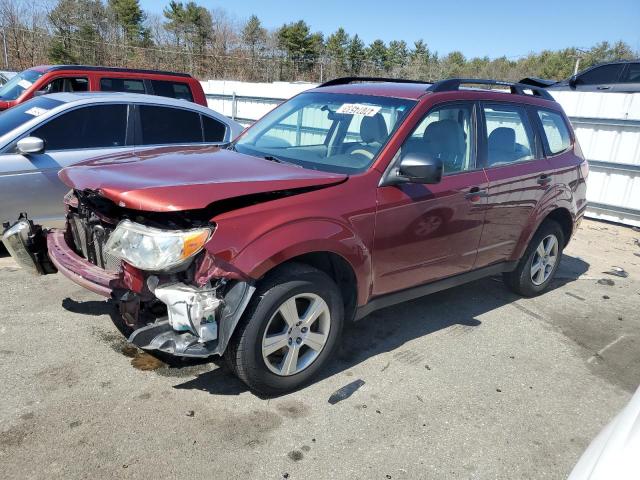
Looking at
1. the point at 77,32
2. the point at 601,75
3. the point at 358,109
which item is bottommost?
the point at 358,109

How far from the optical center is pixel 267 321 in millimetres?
3018

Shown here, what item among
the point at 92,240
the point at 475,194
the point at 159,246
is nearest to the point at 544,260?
the point at 475,194

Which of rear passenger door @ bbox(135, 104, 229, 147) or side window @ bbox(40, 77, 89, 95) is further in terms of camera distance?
side window @ bbox(40, 77, 89, 95)

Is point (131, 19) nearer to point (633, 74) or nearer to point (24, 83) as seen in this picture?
point (24, 83)

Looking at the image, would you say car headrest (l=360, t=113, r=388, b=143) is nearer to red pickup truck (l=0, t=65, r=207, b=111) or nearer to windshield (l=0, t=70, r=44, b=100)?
red pickup truck (l=0, t=65, r=207, b=111)

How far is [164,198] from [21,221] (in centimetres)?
157

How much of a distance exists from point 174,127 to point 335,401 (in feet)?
13.5

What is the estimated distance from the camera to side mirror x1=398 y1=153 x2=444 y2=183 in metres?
3.30

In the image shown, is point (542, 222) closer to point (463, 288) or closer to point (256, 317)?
point (463, 288)

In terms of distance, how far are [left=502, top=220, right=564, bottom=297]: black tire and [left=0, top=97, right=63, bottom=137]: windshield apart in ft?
16.4

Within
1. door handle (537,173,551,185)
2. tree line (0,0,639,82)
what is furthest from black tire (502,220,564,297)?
tree line (0,0,639,82)

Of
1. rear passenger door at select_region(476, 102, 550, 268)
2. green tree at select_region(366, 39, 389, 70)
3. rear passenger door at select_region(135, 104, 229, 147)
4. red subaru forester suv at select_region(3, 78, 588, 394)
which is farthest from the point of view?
green tree at select_region(366, 39, 389, 70)

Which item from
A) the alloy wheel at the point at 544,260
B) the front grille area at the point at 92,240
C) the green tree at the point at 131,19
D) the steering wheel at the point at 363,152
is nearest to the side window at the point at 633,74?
the alloy wheel at the point at 544,260

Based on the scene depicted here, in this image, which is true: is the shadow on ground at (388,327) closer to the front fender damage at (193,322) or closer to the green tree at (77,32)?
the front fender damage at (193,322)
